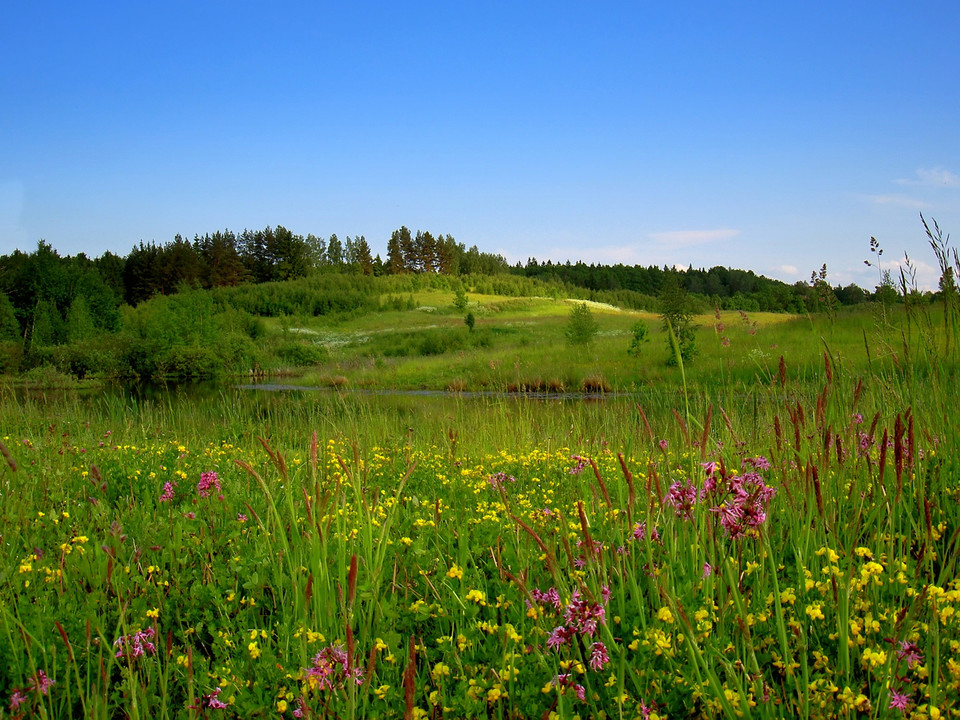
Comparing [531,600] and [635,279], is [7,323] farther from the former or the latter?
[635,279]

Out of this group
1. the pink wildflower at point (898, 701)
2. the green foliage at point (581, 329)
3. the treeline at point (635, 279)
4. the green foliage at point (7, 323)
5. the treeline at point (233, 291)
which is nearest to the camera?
the pink wildflower at point (898, 701)

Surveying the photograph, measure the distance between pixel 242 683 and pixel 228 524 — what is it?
140cm

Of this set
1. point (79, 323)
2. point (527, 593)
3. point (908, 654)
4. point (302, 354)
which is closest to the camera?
point (527, 593)

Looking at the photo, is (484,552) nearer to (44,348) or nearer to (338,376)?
(338,376)

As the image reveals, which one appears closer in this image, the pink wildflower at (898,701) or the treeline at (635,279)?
the pink wildflower at (898,701)

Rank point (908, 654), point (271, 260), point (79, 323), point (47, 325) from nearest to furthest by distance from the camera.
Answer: point (908, 654), point (47, 325), point (79, 323), point (271, 260)

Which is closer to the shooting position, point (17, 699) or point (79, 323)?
point (17, 699)

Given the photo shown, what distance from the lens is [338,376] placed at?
26.7 meters

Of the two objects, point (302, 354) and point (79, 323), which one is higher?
point (79, 323)

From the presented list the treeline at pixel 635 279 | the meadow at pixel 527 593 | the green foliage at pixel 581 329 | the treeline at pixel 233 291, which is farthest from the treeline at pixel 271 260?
the meadow at pixel 527 593

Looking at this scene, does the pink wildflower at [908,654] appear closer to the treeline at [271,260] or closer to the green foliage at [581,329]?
the green foliage at [581,329]

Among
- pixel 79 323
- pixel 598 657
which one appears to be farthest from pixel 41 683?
pixel 79 323

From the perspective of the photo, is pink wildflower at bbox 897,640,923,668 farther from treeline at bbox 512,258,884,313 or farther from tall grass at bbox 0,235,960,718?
treeline at bbox 512,258,884,313

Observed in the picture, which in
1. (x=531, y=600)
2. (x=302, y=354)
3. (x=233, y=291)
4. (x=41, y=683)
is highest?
(x=233, y=291)
